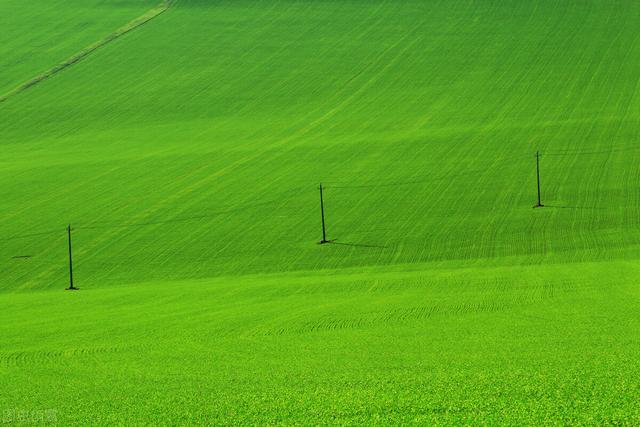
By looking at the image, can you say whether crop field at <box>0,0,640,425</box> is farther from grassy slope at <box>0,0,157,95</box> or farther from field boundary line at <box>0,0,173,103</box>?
grassy slope at <box>0,0,157,95</box>

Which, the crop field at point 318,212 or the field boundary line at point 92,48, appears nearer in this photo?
the crop field at point 318,212

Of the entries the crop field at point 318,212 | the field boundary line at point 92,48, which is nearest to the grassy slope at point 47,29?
the crop field at point 318,212

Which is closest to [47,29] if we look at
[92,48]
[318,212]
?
[92,48]

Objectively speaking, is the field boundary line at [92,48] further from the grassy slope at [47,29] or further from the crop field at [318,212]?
the grassy slope at [47,29]

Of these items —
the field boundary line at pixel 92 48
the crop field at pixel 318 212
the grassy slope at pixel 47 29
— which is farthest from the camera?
the grassy slope at pixel 47 29

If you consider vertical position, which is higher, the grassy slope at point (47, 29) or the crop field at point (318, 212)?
the grassy slope at point (47, 29)

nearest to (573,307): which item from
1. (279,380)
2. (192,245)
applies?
(279,380)

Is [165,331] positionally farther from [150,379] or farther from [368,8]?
[368,8]
